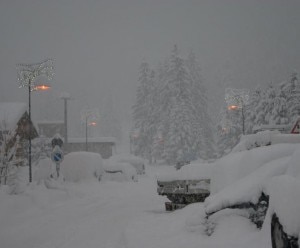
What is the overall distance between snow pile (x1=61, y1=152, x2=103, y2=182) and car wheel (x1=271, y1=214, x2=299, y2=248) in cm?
1717

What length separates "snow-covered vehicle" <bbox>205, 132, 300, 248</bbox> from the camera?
13.1 ft

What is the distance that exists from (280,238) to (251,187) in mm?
1770

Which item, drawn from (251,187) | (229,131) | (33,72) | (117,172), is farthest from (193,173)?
(229,131)

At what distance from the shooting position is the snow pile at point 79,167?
21.0m

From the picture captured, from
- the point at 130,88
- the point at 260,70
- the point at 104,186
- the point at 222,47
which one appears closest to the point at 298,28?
the point at 222,47

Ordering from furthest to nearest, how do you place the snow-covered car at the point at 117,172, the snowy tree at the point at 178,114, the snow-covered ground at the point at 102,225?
1. the snowy tree at the point at 178,114
2. the snow-covered car at the point at 117,172
3. the snow-covered ground at the point at 102,225

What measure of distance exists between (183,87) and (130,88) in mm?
109103

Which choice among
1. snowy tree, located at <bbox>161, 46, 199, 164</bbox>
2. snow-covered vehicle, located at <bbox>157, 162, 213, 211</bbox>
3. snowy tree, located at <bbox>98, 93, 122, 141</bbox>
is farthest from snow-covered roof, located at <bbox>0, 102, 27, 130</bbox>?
snowy tree, located at <bbox>98, 93, 122, 141</bbox>

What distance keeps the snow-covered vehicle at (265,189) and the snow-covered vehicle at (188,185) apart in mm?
1596

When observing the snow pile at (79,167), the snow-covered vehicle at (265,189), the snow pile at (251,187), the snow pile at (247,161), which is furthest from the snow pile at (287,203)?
the snow pile at (79,167)

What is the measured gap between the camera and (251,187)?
5.99 metres

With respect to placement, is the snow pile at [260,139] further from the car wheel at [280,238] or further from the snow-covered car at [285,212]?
the car wheel at [280,238]

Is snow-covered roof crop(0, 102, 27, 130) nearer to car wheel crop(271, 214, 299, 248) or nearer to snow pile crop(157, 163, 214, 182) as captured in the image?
snow pile crop(157, 163, 214, 182)

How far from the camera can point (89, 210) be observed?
12758 millimetres
